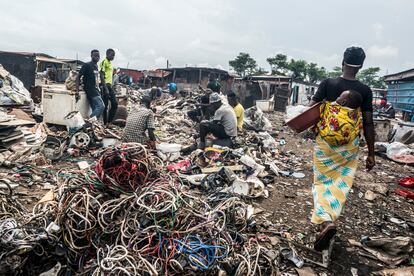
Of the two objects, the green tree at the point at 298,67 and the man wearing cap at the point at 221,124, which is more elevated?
the green tree at the point at 298,67

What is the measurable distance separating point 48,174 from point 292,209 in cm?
347

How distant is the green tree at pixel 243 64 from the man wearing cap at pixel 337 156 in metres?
39.5

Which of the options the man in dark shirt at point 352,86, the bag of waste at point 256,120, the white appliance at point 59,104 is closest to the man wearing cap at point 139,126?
the white appliance at point 59,104

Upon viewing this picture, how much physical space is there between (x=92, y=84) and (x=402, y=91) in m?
12.2

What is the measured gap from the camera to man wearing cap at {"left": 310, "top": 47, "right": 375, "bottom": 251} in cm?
270

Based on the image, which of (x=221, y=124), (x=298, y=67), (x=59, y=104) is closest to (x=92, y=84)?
(x=59, y=104)

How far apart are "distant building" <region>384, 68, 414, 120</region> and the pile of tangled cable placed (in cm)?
1195

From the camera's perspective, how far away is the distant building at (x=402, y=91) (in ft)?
39.0

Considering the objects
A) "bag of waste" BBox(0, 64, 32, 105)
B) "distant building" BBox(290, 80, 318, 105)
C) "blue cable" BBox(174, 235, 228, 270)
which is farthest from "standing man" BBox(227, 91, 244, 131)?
"distant building" BBox(290, 80, 318, 105)

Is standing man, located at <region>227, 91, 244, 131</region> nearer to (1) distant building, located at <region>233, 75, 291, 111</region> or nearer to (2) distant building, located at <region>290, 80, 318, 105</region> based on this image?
(1) distant building, located at <region>233, 75, 291, 111</region>

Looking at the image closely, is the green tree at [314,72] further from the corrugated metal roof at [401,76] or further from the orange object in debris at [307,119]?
the orange object in debris at [307,119]

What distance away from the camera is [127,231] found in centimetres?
229

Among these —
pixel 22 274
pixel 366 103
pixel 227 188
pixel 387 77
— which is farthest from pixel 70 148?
pixel 387 77

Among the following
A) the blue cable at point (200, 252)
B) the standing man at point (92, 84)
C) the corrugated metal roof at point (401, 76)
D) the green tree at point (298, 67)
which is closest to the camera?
the blue cable at point (200, 252)
